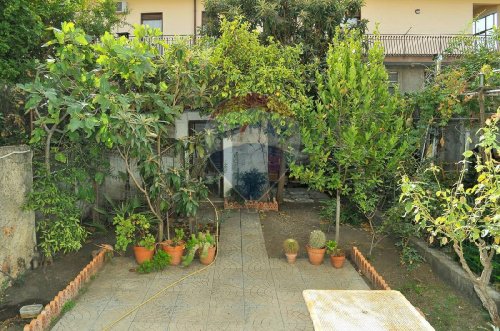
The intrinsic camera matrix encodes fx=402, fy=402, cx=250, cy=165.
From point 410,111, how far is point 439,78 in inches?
32.8

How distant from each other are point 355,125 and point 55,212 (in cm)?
460

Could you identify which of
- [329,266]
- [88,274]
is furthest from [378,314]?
[88,274]

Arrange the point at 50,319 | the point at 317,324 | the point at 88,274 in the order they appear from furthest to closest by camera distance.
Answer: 1. the point at 88,274
2. the point at 50,319
3. the point at 317,324

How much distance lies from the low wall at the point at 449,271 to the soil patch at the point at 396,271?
0.27ft

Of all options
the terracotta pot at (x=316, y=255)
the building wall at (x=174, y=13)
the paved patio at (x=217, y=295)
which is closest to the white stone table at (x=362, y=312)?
the paved patio at (x=217, y=295)

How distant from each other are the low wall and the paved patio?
1177 millimetres

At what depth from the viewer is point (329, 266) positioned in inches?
257

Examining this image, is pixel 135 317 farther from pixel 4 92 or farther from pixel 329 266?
pixel 4 92

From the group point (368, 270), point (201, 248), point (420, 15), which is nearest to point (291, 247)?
point (368, 270)

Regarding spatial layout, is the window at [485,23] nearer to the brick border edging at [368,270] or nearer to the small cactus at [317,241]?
the brick border edging at [368,270]

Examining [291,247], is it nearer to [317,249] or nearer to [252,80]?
[317,249]

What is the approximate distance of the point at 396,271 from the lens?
6.32 metres

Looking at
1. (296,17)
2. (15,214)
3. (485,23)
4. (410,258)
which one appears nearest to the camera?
(15,214)

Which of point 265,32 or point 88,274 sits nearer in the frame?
point 88,274
